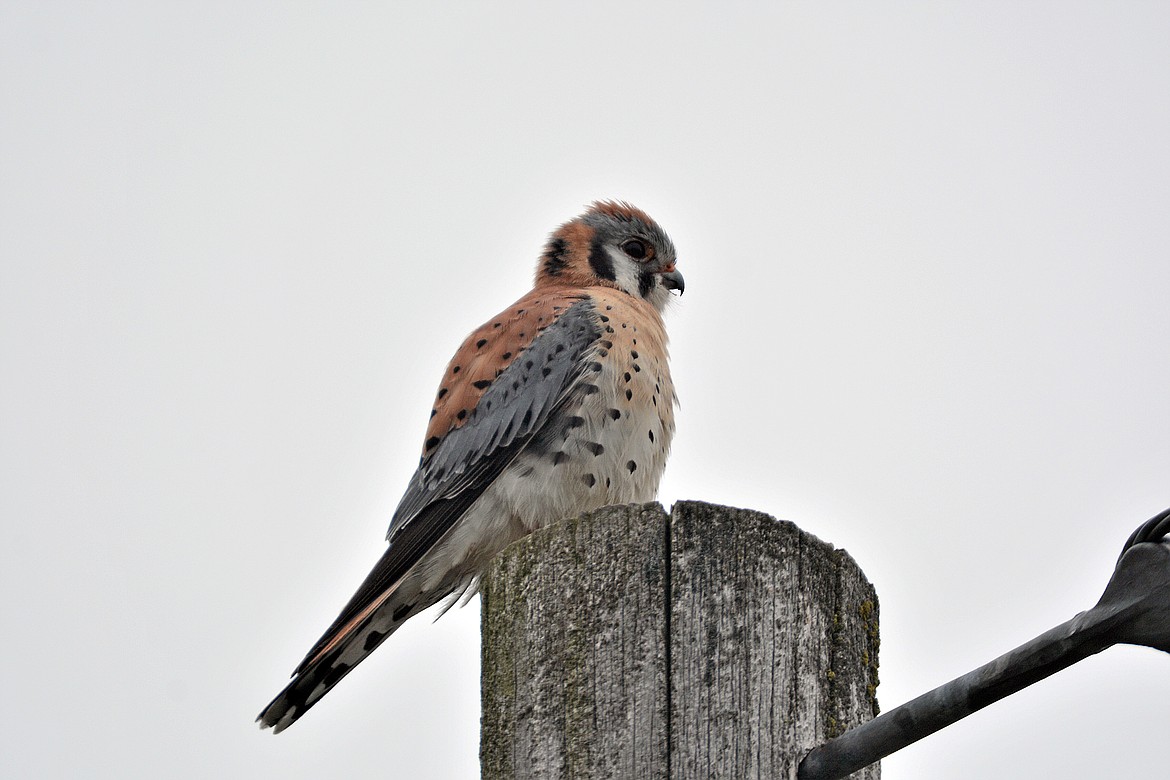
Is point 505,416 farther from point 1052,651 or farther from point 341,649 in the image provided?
point 1052,651

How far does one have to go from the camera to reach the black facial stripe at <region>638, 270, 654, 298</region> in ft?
16.9

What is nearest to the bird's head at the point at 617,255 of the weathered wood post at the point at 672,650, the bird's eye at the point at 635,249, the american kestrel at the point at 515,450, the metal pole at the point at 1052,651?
the bird's eye at the point at 635,249

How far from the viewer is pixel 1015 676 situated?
1739 millimetres

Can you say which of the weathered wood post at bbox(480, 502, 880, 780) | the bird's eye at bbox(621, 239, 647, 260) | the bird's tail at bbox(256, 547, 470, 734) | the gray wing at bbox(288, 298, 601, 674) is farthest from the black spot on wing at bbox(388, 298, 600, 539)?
the weathered wood post at bbox(480, 502, 880, 780)

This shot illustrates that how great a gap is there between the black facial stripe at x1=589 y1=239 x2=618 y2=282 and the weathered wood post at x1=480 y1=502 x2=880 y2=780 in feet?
9.97

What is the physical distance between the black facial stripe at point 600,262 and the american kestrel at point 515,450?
28.7 inches

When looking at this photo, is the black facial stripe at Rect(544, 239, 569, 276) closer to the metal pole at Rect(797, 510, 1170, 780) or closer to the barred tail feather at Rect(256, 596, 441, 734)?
the barred tail feather at Rect(256, 596, 441, 734)

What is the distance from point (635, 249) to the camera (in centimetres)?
525

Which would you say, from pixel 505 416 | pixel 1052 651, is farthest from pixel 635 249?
pixel 1052 651

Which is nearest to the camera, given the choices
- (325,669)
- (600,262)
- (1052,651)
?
(1052,651)

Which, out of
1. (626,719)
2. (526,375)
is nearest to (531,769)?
(626,719)

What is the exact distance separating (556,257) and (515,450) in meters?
1.58

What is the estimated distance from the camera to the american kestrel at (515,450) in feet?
12.0

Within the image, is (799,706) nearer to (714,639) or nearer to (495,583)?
(714,639)
